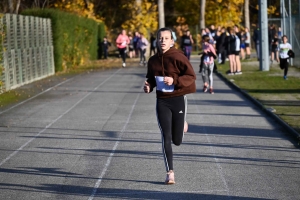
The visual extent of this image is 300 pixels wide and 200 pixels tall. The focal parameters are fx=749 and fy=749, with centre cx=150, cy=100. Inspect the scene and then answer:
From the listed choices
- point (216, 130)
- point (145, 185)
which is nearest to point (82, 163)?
point (145, 185)

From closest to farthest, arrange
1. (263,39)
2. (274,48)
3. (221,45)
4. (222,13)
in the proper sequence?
(263,39), (221,45), (274,48), (222,13)

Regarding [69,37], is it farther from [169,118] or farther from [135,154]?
[169,118]

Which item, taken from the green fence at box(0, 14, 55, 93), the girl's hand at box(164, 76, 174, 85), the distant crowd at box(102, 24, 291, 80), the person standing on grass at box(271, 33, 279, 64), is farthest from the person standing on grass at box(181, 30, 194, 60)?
the girl's hand at box(164, 76, 174, 85)

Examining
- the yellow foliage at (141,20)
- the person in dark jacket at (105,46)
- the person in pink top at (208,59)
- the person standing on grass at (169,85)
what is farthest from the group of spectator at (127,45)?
the person standing on grass at (169,85)

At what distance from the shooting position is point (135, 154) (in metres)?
11.7

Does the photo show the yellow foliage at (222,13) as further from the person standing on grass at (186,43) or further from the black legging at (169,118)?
the black legging at (169,118)

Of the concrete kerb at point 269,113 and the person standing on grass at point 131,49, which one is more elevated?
the person standing on grass at point 131,49

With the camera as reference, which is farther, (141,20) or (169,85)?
(141,20)

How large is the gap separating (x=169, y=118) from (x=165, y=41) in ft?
3.09

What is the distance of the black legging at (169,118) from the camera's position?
9125 mm

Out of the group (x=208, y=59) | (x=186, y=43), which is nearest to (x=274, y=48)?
(x=186, y=43)

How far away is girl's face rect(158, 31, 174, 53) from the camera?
898cm

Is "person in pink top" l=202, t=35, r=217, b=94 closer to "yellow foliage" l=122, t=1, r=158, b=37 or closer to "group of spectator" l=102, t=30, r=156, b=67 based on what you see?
"group of spectator" l=102, t=30, r=156, b=67

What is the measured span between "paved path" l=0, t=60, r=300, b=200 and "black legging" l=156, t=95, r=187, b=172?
16.8 inches
